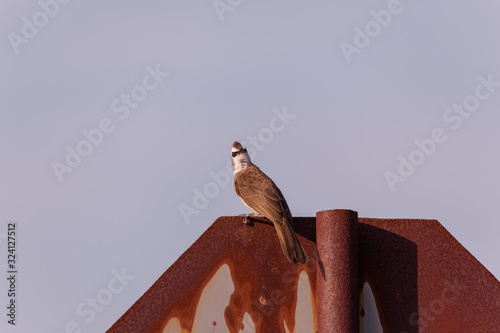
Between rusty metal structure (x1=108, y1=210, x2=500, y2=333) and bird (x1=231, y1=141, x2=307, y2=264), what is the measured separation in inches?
3.0

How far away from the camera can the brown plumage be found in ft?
8.79

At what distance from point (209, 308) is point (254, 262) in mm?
283

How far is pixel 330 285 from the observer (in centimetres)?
256

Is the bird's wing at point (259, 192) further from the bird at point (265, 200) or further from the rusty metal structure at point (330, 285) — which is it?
the rusty metal structure at point (330, 285)

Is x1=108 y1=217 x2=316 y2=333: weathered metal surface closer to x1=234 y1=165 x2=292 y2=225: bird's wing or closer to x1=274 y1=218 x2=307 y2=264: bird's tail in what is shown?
x1=274 y1=218 x2=307 y2=264: bird's tail

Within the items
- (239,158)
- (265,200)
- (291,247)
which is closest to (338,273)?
(291,247)

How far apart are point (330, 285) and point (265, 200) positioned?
2139mm

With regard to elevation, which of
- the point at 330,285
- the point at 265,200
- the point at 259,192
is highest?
the point at 259,192

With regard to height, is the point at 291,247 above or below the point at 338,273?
above

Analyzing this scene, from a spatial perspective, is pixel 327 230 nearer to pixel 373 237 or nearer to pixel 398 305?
pixel 373 237

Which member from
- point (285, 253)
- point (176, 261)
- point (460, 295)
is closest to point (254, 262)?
point (285, 253)

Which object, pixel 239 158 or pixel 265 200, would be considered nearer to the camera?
pixel 265 200

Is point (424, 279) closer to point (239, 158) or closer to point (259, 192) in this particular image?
point (259, 192)

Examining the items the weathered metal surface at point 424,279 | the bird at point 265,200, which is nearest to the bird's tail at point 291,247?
the bird at point 265,200
